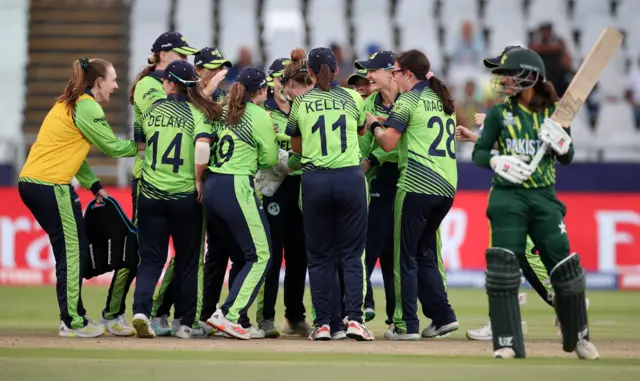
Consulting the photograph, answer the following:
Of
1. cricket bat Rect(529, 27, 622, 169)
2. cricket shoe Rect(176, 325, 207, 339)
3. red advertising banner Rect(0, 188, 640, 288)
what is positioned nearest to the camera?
cricket bat Rect(529, 27, 622, 169)

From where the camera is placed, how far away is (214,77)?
1031 cm

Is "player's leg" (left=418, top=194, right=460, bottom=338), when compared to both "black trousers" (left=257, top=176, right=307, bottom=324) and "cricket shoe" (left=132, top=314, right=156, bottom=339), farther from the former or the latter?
"cricket shoe" (left=132, top=314, right=156, bottom=339)

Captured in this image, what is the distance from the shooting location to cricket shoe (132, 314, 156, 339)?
9.62 meters

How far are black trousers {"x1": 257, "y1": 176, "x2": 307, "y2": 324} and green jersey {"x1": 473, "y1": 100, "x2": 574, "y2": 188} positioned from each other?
2.67 meters

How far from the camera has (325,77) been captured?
9.67 m

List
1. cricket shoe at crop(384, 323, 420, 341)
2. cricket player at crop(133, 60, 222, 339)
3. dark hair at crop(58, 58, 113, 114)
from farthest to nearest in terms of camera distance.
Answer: cricket shoe at crop(384, 323, 420, 341)
dark hair at crop(58, 58, 113, 114)
cricket player at crop(133, 60, 222, 339)

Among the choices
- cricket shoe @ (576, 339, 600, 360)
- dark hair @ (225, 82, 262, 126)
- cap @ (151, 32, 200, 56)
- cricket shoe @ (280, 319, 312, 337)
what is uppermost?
cap @ (151, 32, 200, 56)

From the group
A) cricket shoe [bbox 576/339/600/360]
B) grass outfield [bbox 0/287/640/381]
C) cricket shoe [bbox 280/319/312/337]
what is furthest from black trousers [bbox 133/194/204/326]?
cricket shoe [bbox 576/339/600/360]

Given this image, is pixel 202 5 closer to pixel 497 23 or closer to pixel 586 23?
pixel 497 23

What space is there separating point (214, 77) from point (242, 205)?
129 centimetres

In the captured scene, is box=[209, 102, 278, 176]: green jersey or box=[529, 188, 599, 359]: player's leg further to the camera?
box=[209, 102, 278, 176]: green jersey

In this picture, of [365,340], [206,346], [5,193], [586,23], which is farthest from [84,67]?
[586,23]

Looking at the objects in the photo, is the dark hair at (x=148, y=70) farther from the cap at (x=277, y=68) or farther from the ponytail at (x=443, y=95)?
the ponytail at (x=443, y=95)

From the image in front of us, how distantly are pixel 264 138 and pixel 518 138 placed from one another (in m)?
2.44
